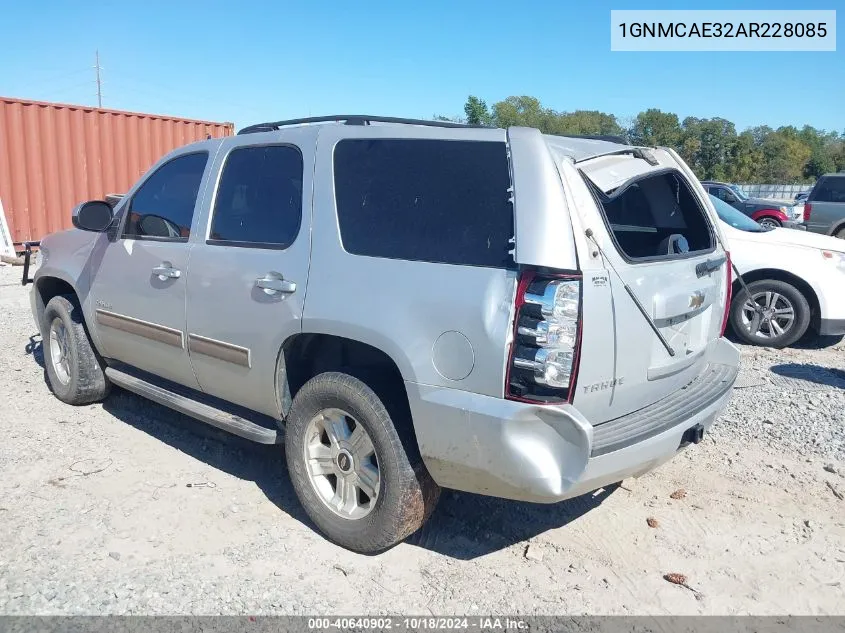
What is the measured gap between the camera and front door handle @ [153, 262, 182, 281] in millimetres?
4075

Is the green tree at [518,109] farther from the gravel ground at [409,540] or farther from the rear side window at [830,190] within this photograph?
the gravel ground at [409,540]

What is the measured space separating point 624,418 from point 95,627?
2303 millimetres

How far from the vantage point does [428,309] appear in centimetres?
291

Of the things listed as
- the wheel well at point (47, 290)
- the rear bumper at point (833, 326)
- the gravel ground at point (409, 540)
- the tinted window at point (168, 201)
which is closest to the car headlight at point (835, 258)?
the rear bumper at point (833, 326)

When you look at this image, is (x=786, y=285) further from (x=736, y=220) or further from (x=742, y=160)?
(x=742, y=160)

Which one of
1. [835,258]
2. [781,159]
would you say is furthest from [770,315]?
[781,159]

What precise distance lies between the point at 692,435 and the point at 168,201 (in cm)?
330

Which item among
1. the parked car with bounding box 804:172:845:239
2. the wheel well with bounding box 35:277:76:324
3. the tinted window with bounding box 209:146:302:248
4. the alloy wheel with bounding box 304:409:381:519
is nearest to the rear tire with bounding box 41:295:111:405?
the wheel well with bounding box 35:277:76:324

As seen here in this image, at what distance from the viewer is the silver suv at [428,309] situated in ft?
9.02

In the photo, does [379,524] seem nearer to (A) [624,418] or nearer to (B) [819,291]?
(A) [624,418]

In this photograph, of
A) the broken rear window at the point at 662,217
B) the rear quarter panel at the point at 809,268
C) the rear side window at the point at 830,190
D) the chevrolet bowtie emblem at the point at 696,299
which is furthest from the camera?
the rear side window at the point at 830,190

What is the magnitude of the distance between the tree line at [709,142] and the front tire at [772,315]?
48.2 m

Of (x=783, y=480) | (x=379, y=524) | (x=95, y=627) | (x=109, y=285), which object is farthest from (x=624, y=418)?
(x=109, y=285)

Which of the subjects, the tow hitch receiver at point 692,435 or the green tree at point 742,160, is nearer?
the tow hitch receiver at point 692,435
